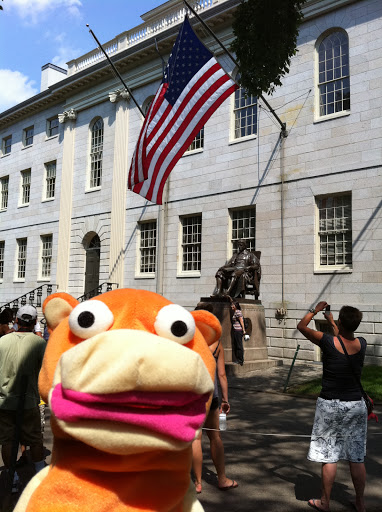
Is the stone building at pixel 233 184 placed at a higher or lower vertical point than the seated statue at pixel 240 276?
higher

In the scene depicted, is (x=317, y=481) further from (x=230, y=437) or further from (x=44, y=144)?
(x=44, y=144)

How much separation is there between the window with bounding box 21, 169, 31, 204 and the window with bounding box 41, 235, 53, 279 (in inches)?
130

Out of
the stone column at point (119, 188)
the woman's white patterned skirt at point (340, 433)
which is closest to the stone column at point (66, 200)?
the stone column at point (119, 188)

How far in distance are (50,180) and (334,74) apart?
16.1 m

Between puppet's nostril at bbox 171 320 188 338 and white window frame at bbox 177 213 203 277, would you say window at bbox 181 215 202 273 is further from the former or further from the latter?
puppet's nostril at bbox 171 320 188 338

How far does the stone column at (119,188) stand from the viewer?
67.4ft

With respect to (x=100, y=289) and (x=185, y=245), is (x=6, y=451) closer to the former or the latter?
(x=185, y=245)

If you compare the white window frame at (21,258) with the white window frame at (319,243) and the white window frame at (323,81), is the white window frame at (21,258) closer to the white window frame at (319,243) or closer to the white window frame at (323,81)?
the white window frame at (319,243)

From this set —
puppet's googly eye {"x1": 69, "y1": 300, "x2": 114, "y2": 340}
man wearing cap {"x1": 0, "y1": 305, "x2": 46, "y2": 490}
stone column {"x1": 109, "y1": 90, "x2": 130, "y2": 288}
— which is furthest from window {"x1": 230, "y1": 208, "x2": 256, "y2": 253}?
puppet's googly eye {"x1": 69, "y1": 300, "x2": 114, "y2": 340}

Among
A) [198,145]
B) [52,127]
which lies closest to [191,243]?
[198,145]

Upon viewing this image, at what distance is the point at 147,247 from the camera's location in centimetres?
1980

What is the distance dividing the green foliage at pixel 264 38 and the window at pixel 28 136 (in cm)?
2175

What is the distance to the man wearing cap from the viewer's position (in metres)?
4.60

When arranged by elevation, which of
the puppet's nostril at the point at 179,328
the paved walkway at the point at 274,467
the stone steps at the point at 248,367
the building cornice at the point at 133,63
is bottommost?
the stone steps at the point at 248,367
